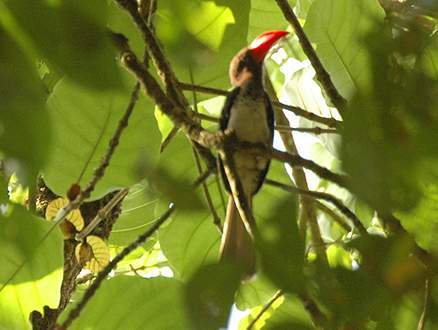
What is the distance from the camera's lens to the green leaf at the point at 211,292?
0.71 m

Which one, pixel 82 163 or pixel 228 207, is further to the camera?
pixel 228 207

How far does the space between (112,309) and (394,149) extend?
1.27 m

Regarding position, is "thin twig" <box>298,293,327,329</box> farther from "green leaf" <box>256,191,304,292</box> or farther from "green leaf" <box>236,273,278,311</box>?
"green leaf" <box>236,273,278,311</box>

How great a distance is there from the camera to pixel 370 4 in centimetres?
185

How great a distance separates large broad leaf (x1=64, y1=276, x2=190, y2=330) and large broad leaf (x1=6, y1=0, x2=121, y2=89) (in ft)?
3.86

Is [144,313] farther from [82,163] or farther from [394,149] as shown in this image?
[394,149]

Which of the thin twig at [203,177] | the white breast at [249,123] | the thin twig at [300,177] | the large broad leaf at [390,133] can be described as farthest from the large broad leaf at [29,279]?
the large broad leaf at [390,133]

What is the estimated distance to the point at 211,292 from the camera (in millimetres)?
715

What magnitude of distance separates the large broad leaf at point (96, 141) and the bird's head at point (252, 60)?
0.58 m

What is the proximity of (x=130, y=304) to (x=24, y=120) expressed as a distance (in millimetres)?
1241

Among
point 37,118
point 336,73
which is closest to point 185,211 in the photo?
point 37,118

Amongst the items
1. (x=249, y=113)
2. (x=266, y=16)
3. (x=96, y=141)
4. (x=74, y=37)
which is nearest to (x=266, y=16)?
(x=266, y=16)

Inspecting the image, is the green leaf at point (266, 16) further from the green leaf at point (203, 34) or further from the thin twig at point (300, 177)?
the green leaf at point (203, 34)

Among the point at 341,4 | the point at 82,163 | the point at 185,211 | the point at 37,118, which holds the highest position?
the point at 37,118
